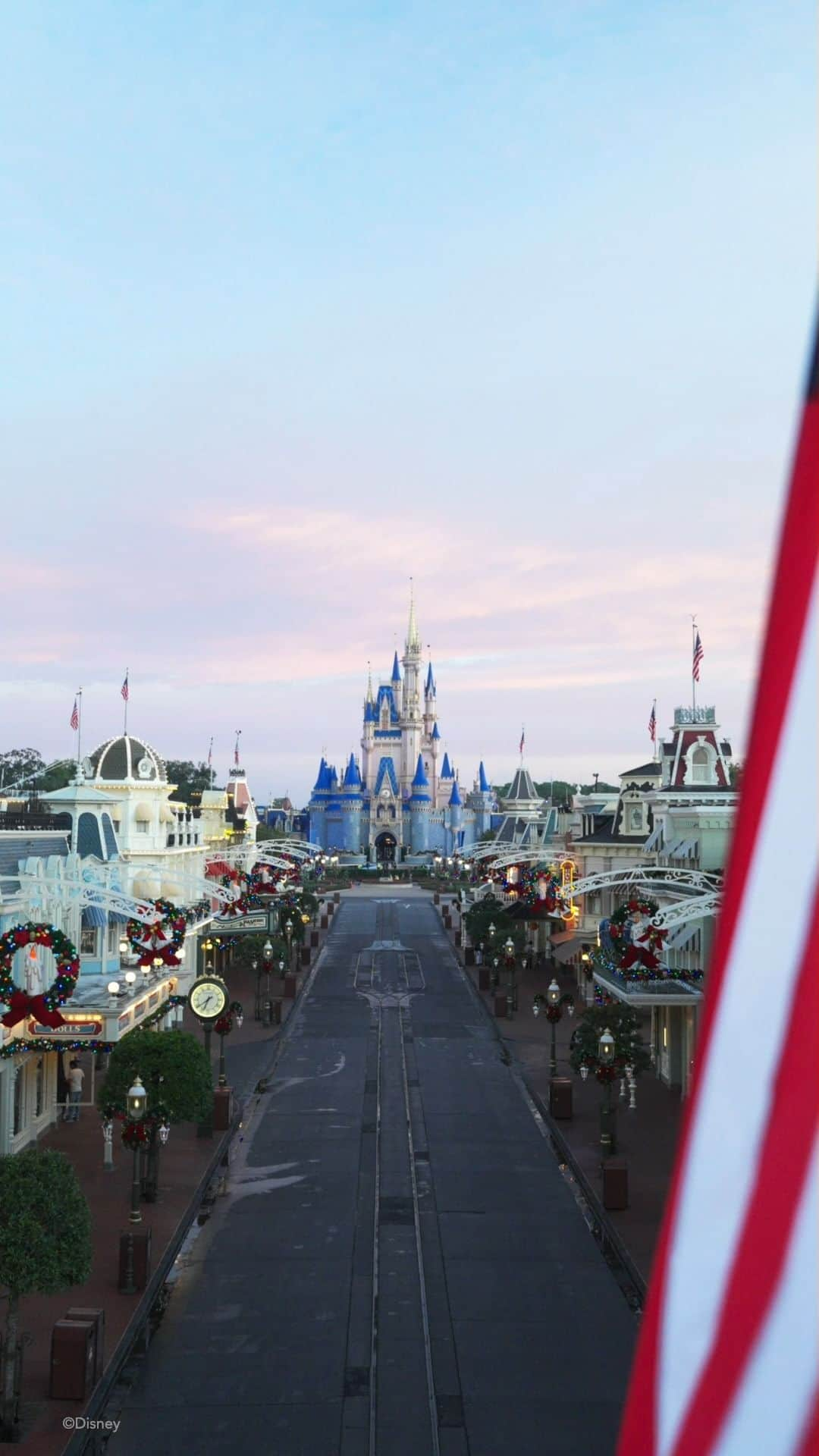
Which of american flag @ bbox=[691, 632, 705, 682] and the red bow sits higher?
american flag @ bbox=[691, 632, 705, 682]

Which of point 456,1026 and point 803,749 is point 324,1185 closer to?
point 456,1026

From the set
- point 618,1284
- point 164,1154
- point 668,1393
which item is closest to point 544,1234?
point 618,1284

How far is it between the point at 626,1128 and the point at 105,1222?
13.6 meters

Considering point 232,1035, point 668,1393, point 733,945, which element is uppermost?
point 733,945

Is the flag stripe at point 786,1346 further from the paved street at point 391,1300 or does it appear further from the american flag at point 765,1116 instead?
the paved street at point 391,1300

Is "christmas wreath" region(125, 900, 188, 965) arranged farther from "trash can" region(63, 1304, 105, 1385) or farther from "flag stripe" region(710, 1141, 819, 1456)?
"flag stripe" region(710, 1141, 819, 1456)

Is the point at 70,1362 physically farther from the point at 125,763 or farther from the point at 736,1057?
the point at 125,763

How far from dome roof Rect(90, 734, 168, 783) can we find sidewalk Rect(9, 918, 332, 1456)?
1170 centimetres

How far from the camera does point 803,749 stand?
3.88m

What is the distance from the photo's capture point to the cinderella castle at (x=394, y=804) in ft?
579

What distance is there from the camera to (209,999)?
35.4m

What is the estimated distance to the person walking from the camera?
33.3 m

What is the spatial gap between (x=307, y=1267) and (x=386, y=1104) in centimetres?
1310

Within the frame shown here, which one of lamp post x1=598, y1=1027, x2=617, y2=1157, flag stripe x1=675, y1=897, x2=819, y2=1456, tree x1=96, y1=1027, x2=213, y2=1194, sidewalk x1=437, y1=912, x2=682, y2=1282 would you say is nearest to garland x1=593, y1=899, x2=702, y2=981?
sidewalk x1=437, y1=912, x2=682, y2=1282
